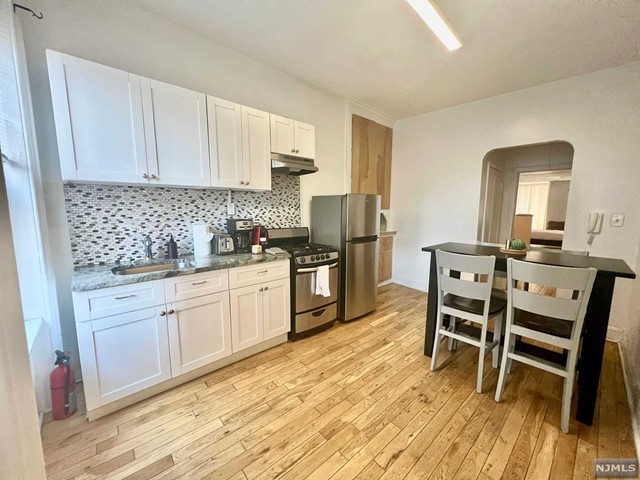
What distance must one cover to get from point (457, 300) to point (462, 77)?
8.38 ft

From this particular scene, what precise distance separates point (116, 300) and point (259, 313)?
108 centimetres

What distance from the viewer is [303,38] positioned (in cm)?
235

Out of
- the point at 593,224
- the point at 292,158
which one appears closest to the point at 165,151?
the point at 292,158

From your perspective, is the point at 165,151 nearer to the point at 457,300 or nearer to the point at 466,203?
the point at 457,300

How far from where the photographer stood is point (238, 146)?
2400 mm

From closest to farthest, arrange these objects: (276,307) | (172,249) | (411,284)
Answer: (172,249) < (276,307) < (411,284)

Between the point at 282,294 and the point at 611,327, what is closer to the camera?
the point at 282,294

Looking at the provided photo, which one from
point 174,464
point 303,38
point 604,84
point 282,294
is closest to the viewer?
point 174,464

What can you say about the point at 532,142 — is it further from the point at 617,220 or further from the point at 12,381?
the point at 12,381

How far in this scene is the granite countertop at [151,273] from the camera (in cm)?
160

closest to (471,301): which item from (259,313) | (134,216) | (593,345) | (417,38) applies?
(593,345)

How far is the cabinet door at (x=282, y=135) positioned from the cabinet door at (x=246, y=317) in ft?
4.86

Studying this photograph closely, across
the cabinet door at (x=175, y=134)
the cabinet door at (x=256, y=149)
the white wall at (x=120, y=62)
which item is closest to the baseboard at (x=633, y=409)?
the cabinet door at (x=256, y=149)

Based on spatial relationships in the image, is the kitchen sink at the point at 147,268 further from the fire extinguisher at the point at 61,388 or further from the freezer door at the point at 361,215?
the freezer door at the point at 361,215
